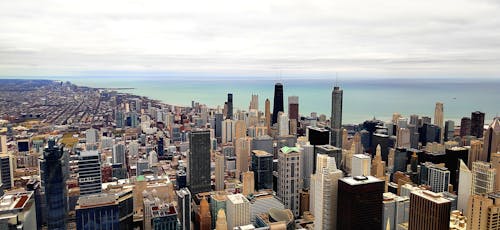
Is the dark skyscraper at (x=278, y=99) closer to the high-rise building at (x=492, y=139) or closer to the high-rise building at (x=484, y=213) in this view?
the high-rise building at (x=492, y=139)

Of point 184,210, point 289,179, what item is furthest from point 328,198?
point 184,210

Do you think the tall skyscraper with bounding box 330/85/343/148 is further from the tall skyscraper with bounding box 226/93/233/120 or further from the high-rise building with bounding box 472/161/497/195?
the high-rise building with bounding box 472/161/497/195

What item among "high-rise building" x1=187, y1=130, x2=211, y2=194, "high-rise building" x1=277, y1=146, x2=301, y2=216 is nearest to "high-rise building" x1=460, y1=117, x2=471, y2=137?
"high-rise building" x1=277, y1=146, x2=301, y2=216

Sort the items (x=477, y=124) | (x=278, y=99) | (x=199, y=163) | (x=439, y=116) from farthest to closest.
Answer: (x=278, y=99)
(x=439, y=116)
(x=477, y=124)
(x=199, y=163)

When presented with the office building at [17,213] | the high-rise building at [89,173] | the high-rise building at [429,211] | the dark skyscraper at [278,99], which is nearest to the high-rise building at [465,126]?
the high-rise building at [429,211]

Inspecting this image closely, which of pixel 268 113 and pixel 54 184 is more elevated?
pixel 268 113

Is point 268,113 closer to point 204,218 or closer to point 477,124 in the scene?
point 477,124
